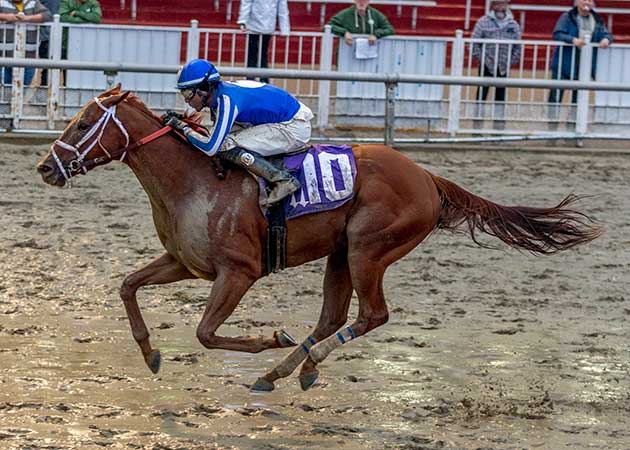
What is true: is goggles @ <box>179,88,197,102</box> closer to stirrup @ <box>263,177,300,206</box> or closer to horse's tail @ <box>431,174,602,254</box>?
stirrup @ <box>263,177,300,206</box>

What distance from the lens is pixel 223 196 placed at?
7.15m

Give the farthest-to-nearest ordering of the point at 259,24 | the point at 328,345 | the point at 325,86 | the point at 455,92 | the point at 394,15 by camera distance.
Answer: the point at 394,15 → the point at 259,24 → the point at 455,92 → the point at 325,86 → the point at 328,345

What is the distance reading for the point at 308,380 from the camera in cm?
720

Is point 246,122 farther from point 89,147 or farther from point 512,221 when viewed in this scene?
point 512,221

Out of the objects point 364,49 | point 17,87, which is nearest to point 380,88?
point 364,49

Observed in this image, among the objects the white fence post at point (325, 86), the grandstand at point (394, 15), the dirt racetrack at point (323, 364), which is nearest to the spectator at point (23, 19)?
the dirt racetrack at point (323, 364)

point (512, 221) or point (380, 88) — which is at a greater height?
point (380, 88)

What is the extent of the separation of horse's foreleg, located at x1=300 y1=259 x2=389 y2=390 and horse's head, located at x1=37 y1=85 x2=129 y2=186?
147cm

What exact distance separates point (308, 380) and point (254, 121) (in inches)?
55.4

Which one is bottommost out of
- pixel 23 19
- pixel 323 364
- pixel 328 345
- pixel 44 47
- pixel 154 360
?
pixel 323 364

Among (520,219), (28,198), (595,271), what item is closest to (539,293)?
(595,271)

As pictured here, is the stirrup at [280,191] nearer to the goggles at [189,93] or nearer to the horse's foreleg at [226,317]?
the horse's foreleg at [226,317]

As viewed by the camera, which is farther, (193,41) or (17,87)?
(193,41)

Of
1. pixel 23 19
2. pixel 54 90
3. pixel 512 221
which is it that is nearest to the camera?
pixel 512 221
